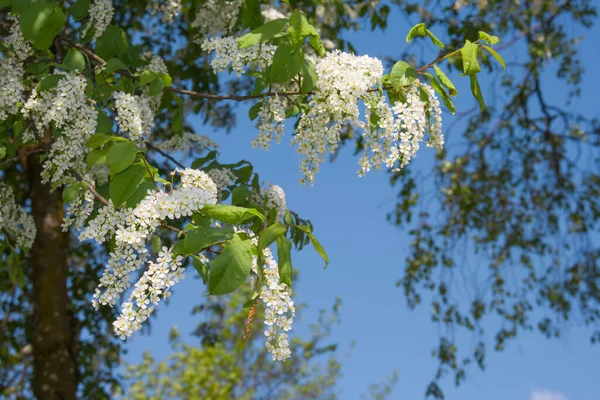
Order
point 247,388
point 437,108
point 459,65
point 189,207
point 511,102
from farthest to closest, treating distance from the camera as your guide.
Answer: point 247,388 < point 511,102 < point 459,65 < point 437,108 < point 189,207

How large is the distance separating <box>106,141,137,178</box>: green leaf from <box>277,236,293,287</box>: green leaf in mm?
583

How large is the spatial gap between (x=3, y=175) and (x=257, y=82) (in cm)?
427

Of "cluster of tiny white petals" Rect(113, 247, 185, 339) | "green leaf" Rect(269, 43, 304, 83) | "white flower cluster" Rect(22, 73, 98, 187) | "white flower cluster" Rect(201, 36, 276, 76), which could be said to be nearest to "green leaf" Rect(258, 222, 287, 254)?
"cluster of tiny white petals" Rect(113, 247, 185, 339)

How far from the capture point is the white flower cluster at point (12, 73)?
318cm

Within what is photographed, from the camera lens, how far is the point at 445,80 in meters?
2.65

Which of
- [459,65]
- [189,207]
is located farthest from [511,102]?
[189,207]

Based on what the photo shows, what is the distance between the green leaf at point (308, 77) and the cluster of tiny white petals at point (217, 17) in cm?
234

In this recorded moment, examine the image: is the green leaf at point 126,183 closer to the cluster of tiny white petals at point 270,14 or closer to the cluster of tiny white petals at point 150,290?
the cluster of tiny white petals at point 150,290

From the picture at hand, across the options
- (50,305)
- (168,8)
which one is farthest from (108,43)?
(50,305)

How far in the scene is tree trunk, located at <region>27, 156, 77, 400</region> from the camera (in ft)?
17.7

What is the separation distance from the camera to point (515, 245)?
7773 mm

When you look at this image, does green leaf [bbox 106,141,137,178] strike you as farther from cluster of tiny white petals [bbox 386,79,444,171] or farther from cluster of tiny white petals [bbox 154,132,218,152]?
cluster of tiny white petals [bbox 154,132,218,152]

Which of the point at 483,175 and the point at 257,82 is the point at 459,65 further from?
the point at 257,82

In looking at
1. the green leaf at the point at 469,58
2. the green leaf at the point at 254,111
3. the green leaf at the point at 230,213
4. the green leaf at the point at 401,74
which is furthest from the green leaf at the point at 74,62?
the green leaf at the point at 469,58
